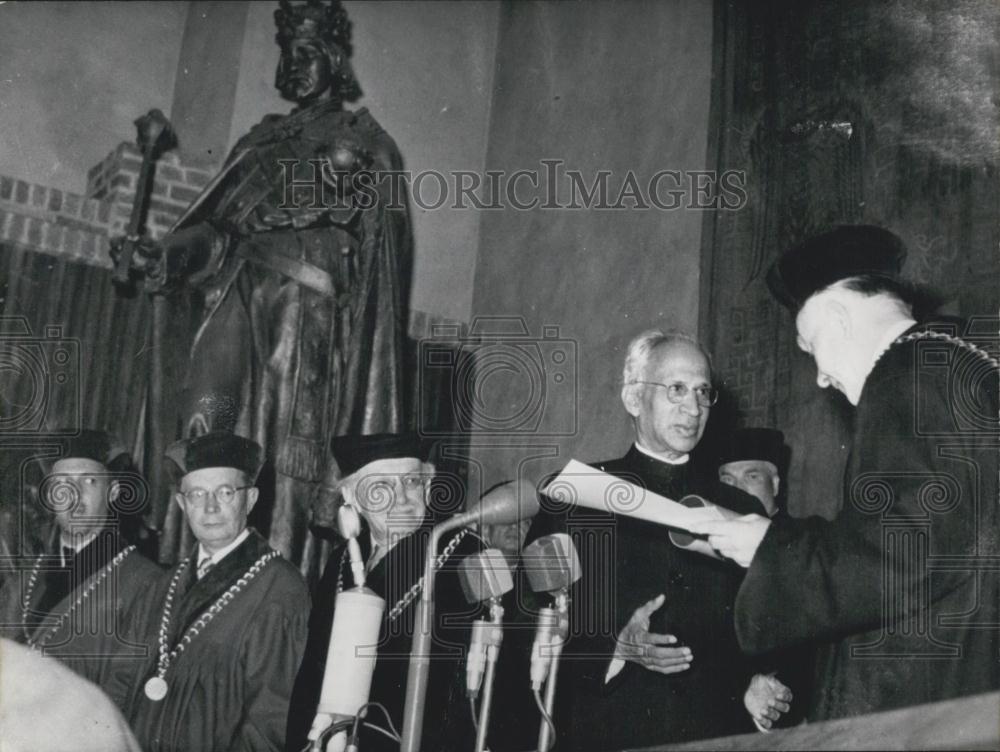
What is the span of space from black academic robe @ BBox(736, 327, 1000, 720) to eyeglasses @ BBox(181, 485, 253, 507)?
2148mm

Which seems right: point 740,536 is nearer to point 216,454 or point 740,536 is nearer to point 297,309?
point 216,454

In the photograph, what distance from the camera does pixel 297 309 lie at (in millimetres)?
4973

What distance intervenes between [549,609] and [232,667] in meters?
1.71

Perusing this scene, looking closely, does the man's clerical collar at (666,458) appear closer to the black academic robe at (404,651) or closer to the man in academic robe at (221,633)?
the black academic robe at (404,651)

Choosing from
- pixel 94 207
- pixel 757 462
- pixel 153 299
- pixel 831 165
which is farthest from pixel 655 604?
pixel 94 207

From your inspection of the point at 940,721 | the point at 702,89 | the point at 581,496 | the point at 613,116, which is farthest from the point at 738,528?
the point at 613,116

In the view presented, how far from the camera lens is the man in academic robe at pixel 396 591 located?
3.43 metres

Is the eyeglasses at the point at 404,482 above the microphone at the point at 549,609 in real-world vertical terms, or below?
above

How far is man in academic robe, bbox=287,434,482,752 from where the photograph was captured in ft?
11.3

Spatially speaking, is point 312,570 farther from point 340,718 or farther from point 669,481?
point 340,718

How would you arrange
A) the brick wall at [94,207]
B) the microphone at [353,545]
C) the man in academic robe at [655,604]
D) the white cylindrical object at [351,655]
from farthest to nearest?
the brick wall at [94,207], the man in academic robe at [655,604], the microphone at [353,545], the white cylindrical object at [351,655]

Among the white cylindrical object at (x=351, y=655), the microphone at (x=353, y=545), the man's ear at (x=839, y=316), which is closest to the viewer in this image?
the white cylindrical object at (x=351, y=655)
